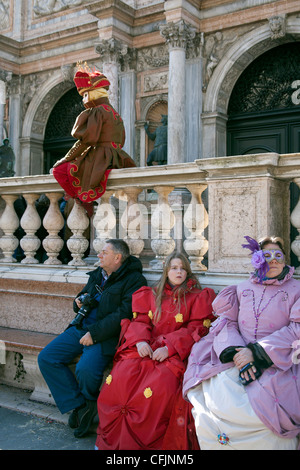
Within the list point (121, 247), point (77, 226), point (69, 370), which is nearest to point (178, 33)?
point (77, 226)

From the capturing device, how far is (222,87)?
32.8ft

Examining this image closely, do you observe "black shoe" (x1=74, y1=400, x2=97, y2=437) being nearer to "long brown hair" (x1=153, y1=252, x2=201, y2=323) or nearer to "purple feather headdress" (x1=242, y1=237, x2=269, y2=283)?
"long brown hair" (x1=153, y1=252, x2=201, y2=323)

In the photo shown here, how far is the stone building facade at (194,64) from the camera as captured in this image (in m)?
Answer: 9.42

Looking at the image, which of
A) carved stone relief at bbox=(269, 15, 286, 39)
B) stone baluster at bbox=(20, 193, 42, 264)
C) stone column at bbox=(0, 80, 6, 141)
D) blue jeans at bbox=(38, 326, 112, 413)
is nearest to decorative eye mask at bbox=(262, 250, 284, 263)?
blue jeans at bbox=(38, 326, 112, 413)

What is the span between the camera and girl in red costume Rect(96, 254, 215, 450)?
311 centimetres

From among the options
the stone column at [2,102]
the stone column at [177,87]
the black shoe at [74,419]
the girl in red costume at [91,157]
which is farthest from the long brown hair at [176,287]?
the stone column at [2,102]

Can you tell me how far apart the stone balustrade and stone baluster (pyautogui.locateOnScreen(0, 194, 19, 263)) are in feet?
0.07

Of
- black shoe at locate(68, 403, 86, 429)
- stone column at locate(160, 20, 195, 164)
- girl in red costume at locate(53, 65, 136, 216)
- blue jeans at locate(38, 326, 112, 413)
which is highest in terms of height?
stone column at locate(160, 20, 195, 164)

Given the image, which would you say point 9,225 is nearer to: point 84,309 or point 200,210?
point 84,309

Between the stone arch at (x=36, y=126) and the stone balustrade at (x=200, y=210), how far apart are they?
27.5 feet

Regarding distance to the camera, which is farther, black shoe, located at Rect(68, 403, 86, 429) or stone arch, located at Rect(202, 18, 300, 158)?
stone arch, located at Rect(202, 18, 300, 158)

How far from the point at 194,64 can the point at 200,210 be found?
273 inches

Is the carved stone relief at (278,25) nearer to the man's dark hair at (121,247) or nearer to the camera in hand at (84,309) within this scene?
the man's dark hair at (121,247)

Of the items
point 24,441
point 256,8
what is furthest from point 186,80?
point 24,441
